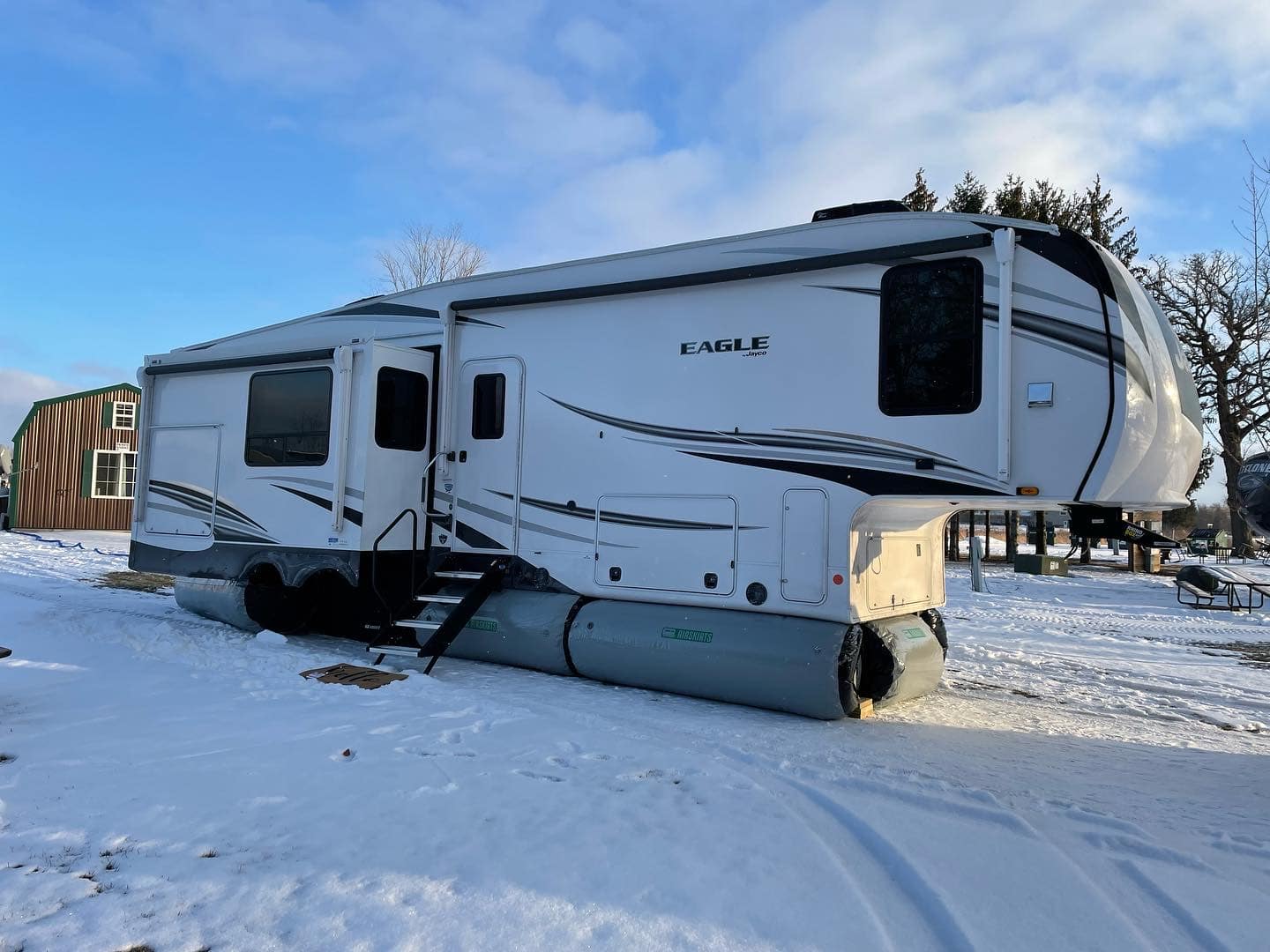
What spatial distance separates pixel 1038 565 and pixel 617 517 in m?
15.6

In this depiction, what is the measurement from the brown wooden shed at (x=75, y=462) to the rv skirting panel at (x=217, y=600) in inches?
718

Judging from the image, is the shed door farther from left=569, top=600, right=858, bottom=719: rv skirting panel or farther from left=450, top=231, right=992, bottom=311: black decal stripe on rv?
left=450, top=231, right=992, bottom=311: black decal stripe on rv

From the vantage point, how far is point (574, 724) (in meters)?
5.20

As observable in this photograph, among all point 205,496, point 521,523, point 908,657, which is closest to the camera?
point 908,657

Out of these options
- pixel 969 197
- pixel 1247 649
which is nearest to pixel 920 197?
pixel 969 197

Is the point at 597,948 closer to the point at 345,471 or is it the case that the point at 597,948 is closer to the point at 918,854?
the point at 918,854

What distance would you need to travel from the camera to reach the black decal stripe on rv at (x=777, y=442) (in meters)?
5.48

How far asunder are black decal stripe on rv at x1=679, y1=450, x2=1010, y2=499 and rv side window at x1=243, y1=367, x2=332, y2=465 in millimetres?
3812

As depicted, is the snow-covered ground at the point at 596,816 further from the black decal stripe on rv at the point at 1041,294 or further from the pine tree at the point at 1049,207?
the pine tree at the point at 1049,207

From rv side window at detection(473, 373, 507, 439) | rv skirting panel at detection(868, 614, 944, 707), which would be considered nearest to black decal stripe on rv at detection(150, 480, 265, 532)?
rv side window at detection(473, 373, 507, 439)

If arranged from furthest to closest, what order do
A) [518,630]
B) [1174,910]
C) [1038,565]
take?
1. [1038,565]
2. [518,630]
3. [1174,910]

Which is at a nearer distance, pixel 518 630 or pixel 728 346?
pixel 728 346

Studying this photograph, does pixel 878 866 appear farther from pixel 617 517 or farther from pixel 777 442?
pixel 617 517

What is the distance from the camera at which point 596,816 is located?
375 cm
